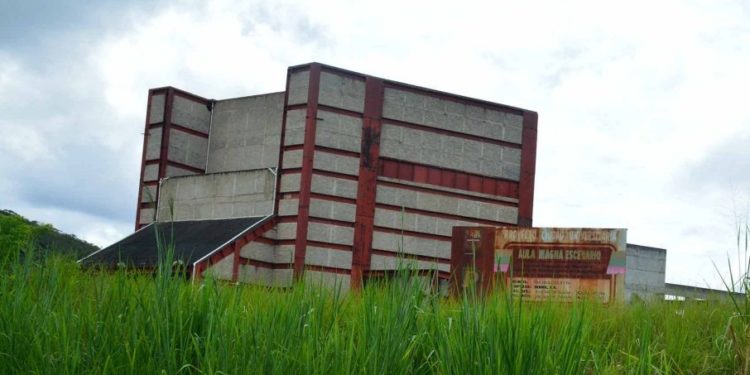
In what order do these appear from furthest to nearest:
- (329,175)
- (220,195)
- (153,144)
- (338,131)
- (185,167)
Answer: (185,167) → (153,144) → (220,195) → (338,131) → (329,175)

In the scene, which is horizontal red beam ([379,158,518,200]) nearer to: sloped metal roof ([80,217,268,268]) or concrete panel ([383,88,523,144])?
concrete panel ([383,88,523,144])

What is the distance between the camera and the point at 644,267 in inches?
1358

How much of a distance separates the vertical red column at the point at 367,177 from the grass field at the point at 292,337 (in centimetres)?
1817

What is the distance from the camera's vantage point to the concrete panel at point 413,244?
26.3 meters

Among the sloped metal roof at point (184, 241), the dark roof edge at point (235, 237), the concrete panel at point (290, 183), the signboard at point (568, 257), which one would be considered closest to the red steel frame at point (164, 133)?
the sloped metal roof at point (184, 241)

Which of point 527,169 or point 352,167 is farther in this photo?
point 527,169

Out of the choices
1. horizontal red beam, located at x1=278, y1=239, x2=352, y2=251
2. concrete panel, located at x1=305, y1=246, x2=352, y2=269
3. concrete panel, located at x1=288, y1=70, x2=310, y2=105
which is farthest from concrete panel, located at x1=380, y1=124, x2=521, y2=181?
concrete panel, located at x1=305, y1=246, x2=352, y2=269

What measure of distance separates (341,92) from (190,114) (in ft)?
23.2

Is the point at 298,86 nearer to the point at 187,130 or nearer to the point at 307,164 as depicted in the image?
the point at 307,164

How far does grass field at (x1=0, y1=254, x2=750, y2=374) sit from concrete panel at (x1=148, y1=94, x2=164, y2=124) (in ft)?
75.5

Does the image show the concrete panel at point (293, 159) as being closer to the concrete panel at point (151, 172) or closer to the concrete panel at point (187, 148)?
the concrete panel at point (187, 148)

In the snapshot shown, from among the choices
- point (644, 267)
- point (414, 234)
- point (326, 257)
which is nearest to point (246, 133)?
point (326, 257)

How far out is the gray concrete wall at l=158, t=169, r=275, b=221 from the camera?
26672mm

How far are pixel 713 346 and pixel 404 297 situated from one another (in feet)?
12.5
